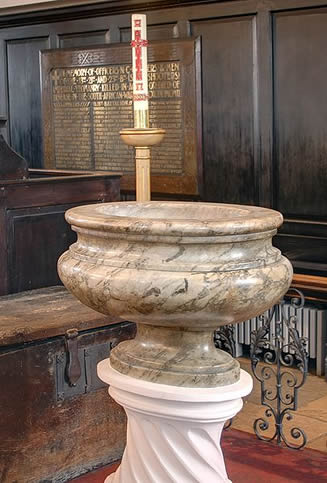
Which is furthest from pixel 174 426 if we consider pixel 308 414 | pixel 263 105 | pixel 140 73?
pixel 263 105

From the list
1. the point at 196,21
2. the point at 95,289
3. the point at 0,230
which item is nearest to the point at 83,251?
the point at 95,289

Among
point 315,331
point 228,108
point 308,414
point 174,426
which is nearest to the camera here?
point 174,426

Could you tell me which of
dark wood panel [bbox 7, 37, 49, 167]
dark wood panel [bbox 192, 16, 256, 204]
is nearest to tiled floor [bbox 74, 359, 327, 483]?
dark wood panel [bbox 192, 16, 256, 204]

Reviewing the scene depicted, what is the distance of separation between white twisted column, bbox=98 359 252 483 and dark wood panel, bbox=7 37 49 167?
4780 mm

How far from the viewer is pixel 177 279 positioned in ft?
7.77

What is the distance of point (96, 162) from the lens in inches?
274

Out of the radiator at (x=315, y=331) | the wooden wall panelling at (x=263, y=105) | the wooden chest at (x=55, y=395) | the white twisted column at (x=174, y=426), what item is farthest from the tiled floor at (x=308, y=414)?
the white twisted column at (x=174, y=426)

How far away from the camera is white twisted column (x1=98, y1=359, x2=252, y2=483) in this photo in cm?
253

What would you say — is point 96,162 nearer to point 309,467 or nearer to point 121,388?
point 309,467

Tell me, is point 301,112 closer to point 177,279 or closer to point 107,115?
point 107,115

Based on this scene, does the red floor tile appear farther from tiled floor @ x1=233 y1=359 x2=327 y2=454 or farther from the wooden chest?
tiled floor @ x1=233 y1=359 x2=327 y2=454

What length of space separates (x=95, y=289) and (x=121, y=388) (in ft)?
1.02

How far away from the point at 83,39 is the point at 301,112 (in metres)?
1.98

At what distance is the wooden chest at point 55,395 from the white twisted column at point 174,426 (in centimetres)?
94
